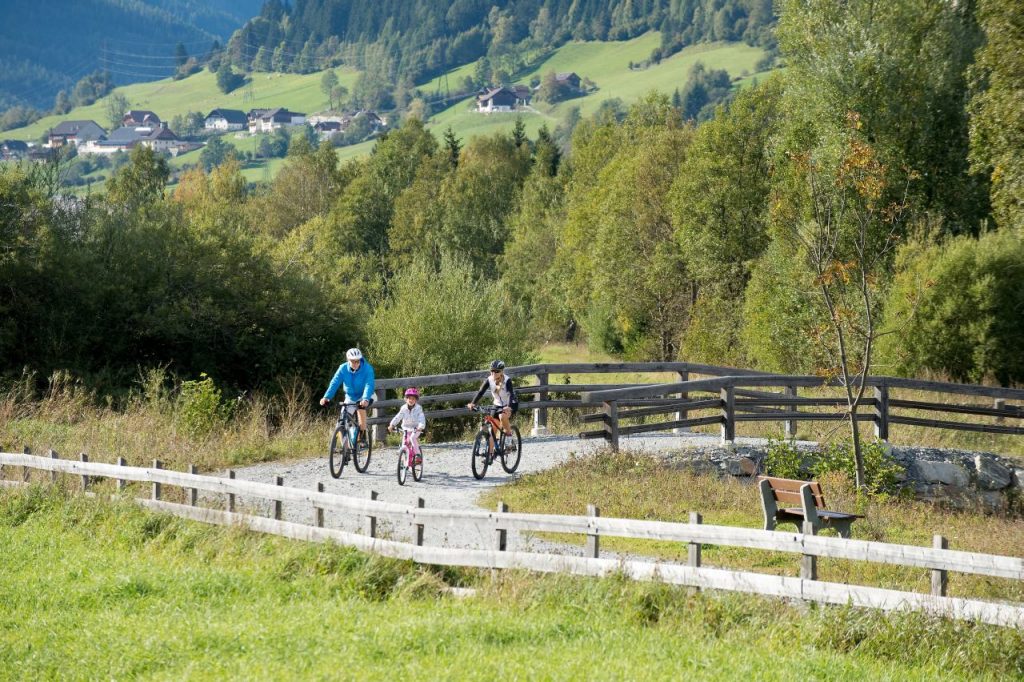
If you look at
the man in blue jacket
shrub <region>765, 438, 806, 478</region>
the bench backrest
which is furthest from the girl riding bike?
shrub <region>765, 438, 806, 478</region>

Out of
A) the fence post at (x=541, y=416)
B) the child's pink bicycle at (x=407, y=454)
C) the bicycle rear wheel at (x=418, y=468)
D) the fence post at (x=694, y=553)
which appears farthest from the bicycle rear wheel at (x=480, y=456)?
the fence post at (x=694, y=553)

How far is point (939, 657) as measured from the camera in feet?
25.4

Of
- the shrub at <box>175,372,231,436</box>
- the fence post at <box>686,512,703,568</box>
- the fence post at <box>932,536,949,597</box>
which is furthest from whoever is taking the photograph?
the shrub at <box>175,372,231,436</box>

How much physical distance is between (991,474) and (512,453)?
352 inches

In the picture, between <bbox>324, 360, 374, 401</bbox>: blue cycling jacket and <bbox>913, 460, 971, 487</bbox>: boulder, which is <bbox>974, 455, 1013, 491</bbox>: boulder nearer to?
<bbox>913, 460, 971, 487</bbox>: boulder

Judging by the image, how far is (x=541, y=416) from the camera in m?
22.6

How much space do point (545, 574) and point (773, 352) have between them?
31588 mm

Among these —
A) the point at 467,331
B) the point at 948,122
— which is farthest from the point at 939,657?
the point at 948,122

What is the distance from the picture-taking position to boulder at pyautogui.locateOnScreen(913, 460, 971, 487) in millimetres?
19422

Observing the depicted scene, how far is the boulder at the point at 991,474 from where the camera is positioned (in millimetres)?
19938

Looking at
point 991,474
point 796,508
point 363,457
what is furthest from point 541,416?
point 796,508

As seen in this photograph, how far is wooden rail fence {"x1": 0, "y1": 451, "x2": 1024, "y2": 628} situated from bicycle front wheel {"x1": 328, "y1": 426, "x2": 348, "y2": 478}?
4.18m

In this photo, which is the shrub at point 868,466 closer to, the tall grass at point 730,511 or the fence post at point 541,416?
the tall grass at point 730,511

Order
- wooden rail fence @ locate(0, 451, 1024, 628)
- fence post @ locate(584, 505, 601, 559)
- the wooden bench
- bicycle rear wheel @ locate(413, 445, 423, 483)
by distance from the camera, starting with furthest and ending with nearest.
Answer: bicycle rear wheel @ locate(413, 445, 423, 483) → the wooden bench → fence post @ locate(584, 505, 601, 559) → wooden rail fence @ locate(0, 451, 1024, 628)
